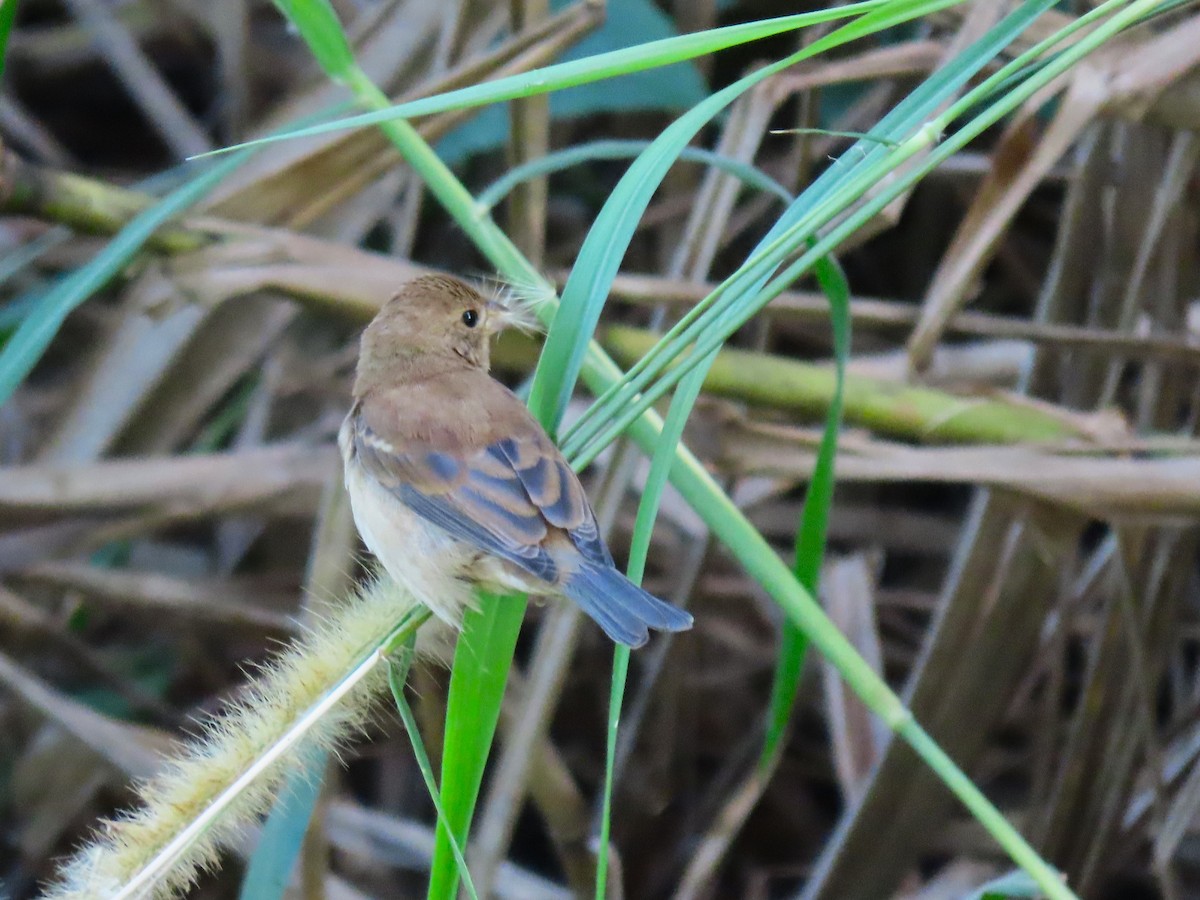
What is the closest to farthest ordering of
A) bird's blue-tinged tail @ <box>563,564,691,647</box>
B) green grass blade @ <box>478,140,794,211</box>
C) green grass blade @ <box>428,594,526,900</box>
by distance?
green grass blade @ <box>428,594,526,900</box>
bird's blue-tinged tail @ <box>563,564,691,647</box>
green grass blade @ <box>478,140,794,211</box>

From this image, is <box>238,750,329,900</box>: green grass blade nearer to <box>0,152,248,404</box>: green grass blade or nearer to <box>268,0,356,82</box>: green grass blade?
<box>0,152,248,404</box>: green grass blade

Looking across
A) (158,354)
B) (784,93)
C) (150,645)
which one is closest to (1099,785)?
(784,93)

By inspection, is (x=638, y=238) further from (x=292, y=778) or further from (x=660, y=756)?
(x=292, y=778)

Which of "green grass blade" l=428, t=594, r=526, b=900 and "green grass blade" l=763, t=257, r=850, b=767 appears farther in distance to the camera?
"green grass blade" l=763, t=257, r=850, b=767

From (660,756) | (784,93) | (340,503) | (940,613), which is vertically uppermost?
(784,93)

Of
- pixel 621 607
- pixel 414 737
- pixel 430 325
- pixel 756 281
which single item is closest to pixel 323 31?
pixel 430 325

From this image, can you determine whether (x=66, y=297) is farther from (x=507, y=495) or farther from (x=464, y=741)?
(x=464, y=741)

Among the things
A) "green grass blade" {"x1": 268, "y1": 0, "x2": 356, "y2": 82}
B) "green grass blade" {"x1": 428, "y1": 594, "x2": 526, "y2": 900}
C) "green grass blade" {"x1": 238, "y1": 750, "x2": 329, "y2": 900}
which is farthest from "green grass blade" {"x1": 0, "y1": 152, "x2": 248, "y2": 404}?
"green grass blade" {"x1": 428, "y1": 594, "x2": 526, "y2": 900}
